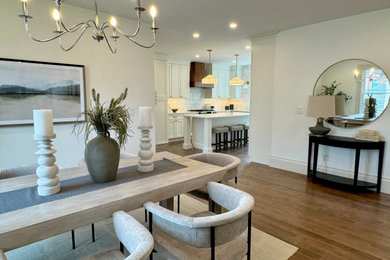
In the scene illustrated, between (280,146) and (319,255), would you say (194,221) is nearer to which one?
(319,255)

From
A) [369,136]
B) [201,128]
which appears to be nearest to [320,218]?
[369,136]

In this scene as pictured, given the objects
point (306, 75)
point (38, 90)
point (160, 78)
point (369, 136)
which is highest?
point (160, 78)

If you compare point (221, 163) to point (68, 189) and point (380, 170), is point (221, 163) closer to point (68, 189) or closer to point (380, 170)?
point (68, 189)

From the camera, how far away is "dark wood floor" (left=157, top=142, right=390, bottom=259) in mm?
2205

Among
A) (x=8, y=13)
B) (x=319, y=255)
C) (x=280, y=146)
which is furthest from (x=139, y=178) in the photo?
(x=280, y=146)

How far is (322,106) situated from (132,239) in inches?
140

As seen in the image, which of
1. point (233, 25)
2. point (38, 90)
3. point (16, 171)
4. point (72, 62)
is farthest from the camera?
point (233, 25)

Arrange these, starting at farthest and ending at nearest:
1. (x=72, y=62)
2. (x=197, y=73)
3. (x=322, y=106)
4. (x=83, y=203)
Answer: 1. (x=197, y=73)
2. (x=322, y=106)
3. (x=72, y=62)
4. (x=83, y=203)

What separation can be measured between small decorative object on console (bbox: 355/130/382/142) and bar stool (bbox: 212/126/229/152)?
3248mm

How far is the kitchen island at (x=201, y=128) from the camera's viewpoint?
604 cm

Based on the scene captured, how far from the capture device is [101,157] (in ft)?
5.46

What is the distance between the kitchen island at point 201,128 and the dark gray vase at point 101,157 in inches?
171

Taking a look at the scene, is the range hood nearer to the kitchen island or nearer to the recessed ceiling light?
the kitchen island

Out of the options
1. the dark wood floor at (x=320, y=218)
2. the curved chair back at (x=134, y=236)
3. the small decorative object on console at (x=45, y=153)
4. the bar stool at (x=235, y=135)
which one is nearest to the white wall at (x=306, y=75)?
the dark wood floor at (x=320, y=218)
